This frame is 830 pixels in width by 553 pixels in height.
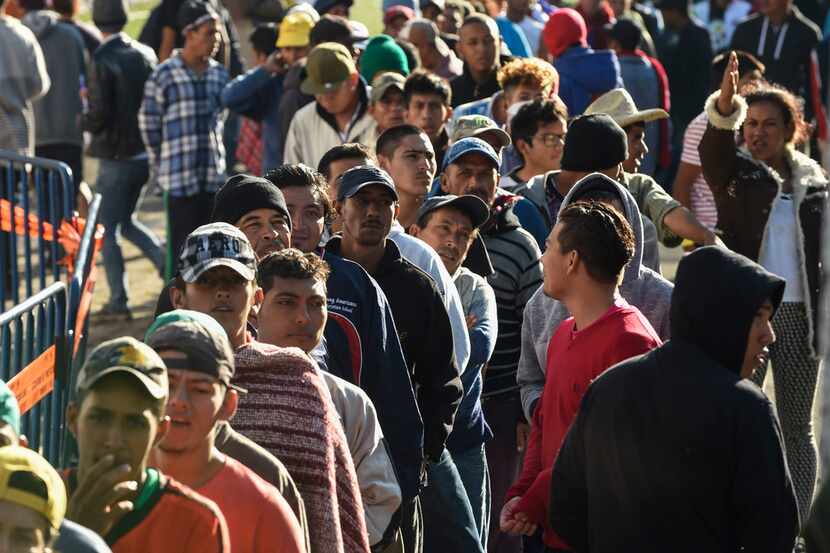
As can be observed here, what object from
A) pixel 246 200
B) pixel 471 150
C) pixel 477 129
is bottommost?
pixel 477 129

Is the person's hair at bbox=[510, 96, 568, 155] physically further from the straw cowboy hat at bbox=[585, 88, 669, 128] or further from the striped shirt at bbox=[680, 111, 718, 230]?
the striped shirt at bbox=[680, 111, 718, 230]

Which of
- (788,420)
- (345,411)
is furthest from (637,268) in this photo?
(788,420)

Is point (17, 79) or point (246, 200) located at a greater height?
point (246, 200)

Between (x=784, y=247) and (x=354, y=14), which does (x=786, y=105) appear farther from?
(x=354, y=14)

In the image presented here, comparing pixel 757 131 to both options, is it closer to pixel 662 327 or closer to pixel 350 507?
pixel 662 327

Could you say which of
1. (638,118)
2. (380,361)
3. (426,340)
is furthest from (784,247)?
(380,361)

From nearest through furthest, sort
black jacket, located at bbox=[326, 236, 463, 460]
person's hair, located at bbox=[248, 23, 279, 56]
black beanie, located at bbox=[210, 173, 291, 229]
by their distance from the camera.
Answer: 1. black beanie, located at bbox=[210, 173, 291, 229]
2. black jacket, located at bbox=[326, 236, 463, 460]
3. person's hair, located at bbox=[248, 23, 279, 56]

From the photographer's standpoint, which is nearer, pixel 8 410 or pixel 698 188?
pixel 8 410

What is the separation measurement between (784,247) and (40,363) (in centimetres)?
352

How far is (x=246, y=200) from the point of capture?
550 cm

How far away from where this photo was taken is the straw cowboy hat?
314 inches

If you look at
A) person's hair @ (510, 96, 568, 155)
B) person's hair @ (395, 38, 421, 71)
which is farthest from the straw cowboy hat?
person's hair @ (395, 38, 421, 71)

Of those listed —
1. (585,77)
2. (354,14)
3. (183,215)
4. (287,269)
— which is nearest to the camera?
(287,269)

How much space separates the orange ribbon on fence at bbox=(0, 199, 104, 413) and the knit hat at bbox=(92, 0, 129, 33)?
3.04 metres
